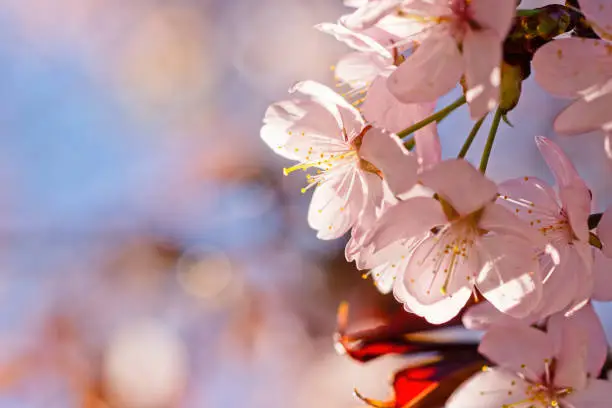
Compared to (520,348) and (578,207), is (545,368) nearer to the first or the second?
(520,348)

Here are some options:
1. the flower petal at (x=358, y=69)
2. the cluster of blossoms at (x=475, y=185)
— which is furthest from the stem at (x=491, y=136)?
the flower petal at (x=358, y=69)

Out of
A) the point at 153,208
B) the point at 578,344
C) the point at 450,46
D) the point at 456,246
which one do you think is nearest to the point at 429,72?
the point at 450,46

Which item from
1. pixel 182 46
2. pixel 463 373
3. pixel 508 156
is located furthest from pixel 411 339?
pixel 182 46

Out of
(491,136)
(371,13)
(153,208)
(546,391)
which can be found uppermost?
(371,13)

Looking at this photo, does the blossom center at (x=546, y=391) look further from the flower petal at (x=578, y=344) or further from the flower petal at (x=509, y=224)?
the flower petal at (x=509, y=224)

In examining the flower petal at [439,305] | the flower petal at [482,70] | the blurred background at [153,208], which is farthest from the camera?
the blurred background at [153,208]

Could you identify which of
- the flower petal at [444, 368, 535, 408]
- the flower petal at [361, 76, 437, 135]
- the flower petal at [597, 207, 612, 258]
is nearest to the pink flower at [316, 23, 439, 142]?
the flower petal at [361, 76, 437, 135]

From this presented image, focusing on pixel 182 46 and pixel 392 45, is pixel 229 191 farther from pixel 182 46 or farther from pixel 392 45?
pixel 392 45
